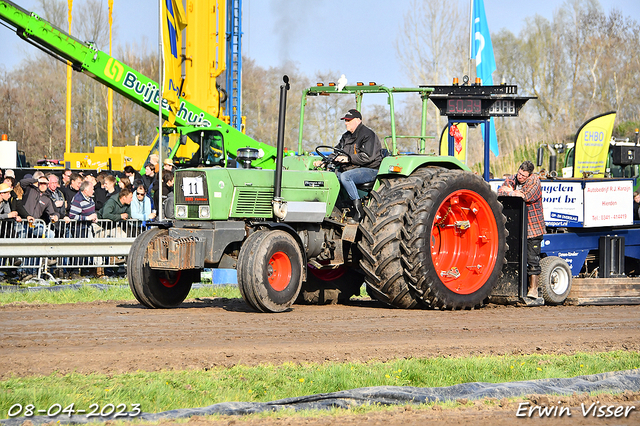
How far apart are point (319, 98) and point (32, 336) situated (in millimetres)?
5033

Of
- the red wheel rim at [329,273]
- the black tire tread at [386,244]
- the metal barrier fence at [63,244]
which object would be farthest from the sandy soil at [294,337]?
the metal barrier fence at [63,244]

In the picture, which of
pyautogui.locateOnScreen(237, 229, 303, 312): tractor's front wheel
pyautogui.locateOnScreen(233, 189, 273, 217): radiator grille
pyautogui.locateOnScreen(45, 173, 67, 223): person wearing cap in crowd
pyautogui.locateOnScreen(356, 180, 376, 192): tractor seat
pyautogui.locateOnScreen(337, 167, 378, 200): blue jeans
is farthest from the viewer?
pyautogui.locateOnScreen(45, 173, 67, 223): person wearing cap in crowd

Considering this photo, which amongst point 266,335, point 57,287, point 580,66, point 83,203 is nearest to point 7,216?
point 83,203

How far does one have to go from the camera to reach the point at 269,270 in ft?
27.1

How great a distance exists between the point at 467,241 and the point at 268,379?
5.30 meters

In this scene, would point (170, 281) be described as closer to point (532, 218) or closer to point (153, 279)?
point (153, 279)

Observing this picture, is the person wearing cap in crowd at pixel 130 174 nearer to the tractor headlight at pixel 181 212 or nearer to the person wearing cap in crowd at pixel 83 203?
the person wearing cap in crowd at pixel 83 203

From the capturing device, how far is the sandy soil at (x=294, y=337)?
5383 mm

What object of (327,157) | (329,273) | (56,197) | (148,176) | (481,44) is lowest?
(329,273)

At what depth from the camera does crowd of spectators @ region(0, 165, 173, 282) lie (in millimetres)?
12852

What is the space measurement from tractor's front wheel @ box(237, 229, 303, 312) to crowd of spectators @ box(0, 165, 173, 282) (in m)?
4.80

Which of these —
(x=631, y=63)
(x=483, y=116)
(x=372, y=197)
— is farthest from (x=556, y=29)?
(x=372, y=197)

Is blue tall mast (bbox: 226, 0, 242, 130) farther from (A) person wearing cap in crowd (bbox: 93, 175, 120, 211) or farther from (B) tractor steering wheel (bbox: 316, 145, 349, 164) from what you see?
(B) tractor steering wheel (bbox: 316, 145, 349, 164)

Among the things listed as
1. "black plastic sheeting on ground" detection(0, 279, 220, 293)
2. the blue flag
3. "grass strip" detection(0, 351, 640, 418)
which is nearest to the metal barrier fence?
"black plastic sheeting on ground" detection(0, 279, 220, 293)
